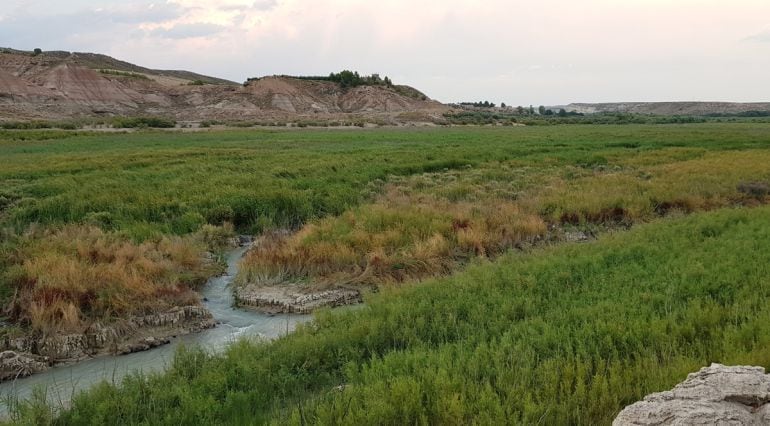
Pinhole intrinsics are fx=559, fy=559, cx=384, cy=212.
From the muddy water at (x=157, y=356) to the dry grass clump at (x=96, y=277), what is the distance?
0.77 metres

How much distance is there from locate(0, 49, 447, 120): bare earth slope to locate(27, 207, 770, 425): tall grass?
256 feet

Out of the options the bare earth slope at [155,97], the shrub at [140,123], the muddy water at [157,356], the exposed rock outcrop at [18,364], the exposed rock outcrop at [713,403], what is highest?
the bare earth slope at [155,97]

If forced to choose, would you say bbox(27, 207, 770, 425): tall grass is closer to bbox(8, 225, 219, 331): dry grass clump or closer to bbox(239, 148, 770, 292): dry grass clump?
bbox(239, 148, 770, 292): dry grass clump

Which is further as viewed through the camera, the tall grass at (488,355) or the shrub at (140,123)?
the shrub at (140,123)

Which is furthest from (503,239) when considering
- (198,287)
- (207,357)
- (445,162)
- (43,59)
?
(43,59)

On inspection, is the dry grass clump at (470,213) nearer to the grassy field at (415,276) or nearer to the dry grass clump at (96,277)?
the grassy field at (415,276)

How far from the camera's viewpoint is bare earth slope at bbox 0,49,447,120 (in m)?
84.4

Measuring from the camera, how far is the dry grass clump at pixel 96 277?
33.7ft

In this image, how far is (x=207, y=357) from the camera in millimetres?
8023

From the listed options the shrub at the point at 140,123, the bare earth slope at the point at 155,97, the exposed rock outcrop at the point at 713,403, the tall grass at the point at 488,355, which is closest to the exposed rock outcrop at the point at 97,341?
the tall grass at the point at 488,355

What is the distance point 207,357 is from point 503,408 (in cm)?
448

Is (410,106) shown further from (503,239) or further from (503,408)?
(503,408)

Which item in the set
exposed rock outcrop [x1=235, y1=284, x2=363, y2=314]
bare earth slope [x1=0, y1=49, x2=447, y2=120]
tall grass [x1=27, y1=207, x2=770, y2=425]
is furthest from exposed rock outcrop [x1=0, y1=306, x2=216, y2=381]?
bare earth slope [x1=0, y1=49, x2=447, y2=120]

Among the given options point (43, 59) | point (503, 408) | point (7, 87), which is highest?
point (43, 59)
